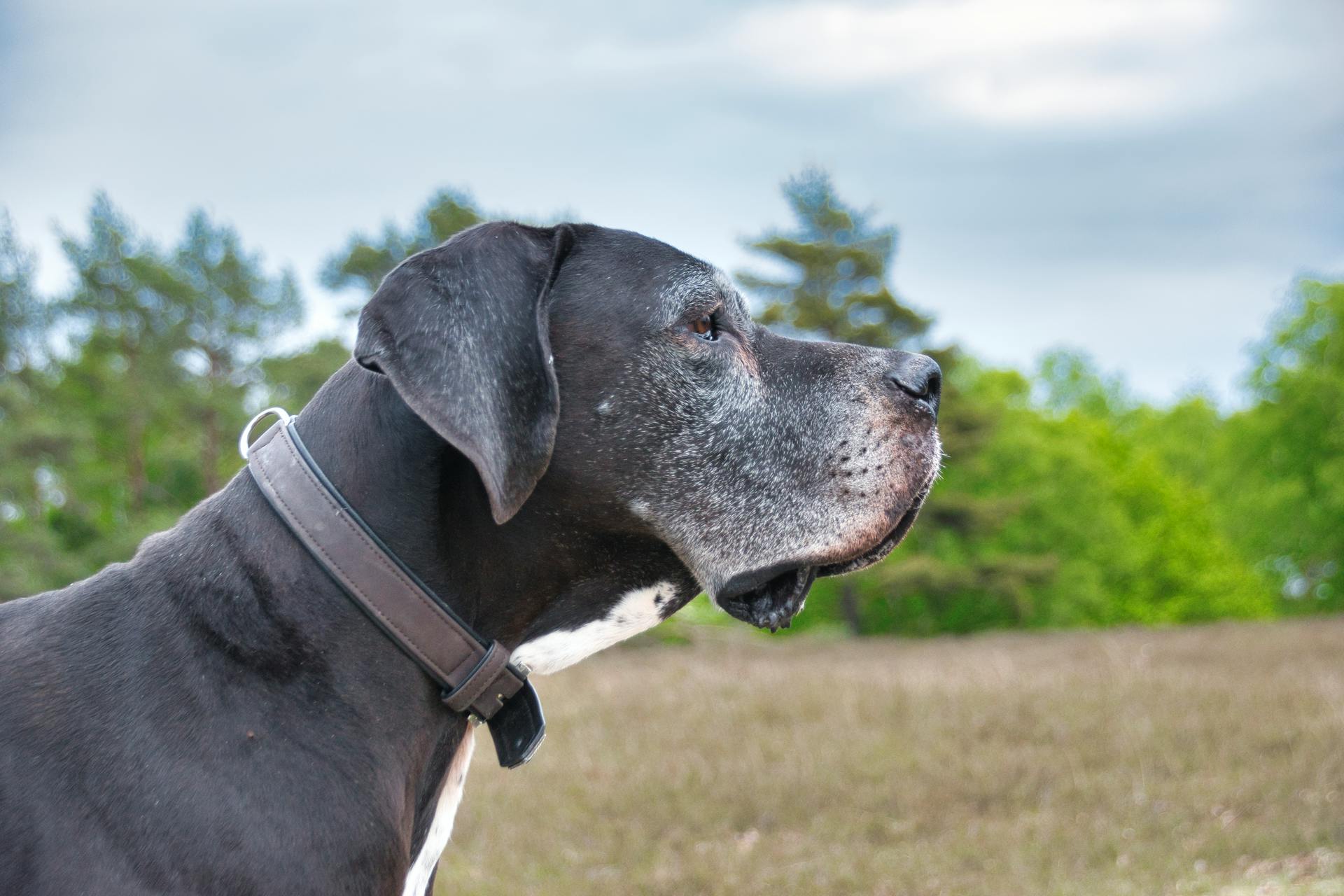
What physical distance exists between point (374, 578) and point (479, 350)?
549 millimetres

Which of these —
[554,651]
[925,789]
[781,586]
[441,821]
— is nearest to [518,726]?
[554,651]

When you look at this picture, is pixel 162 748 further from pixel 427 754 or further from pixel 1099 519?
pixel 1099 519

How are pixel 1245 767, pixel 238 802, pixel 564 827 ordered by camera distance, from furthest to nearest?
pixel 1245 767 → pixel 564 827 → pixel 238 802

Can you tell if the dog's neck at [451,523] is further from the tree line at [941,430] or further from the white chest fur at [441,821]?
the tree line at [941,430]

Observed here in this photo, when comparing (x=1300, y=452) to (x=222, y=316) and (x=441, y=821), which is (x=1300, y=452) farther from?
(x=441, y=821)

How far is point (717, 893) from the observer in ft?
20.2

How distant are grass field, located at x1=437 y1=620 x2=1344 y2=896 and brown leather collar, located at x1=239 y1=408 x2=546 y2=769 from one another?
4.02m

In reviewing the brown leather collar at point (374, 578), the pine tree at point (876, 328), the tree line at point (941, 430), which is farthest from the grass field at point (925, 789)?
the pine tree at point (876, 328)

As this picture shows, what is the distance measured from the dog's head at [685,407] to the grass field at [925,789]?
3.79 metres

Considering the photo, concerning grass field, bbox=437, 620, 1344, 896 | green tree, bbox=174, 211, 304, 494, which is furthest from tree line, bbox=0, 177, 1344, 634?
grass field, bbox=437, 620, 1344, 896

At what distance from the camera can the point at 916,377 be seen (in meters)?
3.09

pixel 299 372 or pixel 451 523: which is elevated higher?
pixel 451 523

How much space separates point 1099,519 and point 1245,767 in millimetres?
38966

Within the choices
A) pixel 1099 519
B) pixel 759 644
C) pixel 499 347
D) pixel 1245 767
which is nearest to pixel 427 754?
pixel 499 347
